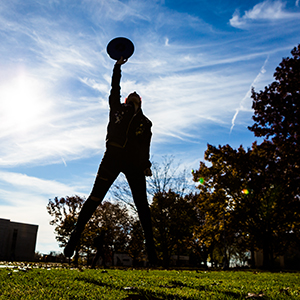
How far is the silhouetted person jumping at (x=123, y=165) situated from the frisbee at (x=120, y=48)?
35.3 inches

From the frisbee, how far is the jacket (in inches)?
8.9

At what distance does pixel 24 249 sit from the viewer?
5347 cm

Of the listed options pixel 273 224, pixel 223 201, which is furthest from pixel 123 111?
pixel 273 224

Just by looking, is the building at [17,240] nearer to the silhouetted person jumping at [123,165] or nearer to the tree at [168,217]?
the tree at [168,217]

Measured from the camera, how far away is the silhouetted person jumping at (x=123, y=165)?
16.9 feet

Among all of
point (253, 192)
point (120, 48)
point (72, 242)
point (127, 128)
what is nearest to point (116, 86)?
point (120, 48)

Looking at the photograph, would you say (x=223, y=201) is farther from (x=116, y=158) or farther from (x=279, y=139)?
(x=116, y=158)

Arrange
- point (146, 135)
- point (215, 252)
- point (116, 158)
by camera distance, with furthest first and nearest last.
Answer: point (215, 252)
point (146, 135)
point (116, 158)

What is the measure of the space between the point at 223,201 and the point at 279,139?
1041 cm

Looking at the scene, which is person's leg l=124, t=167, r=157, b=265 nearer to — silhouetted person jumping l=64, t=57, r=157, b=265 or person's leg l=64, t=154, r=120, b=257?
silhouetted person jumping l=64, t=57, r=157, b=265

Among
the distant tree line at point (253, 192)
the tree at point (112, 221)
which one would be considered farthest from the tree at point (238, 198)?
the tree at point (112, 221)

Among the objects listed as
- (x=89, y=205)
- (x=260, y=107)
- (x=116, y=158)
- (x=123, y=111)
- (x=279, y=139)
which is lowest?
(x=89, y=205)

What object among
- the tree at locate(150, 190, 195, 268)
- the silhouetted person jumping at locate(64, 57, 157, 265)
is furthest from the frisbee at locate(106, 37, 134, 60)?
the tree at locate(150, 190, 195, 268)

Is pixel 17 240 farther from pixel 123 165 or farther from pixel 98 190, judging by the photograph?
pixel 123 165
